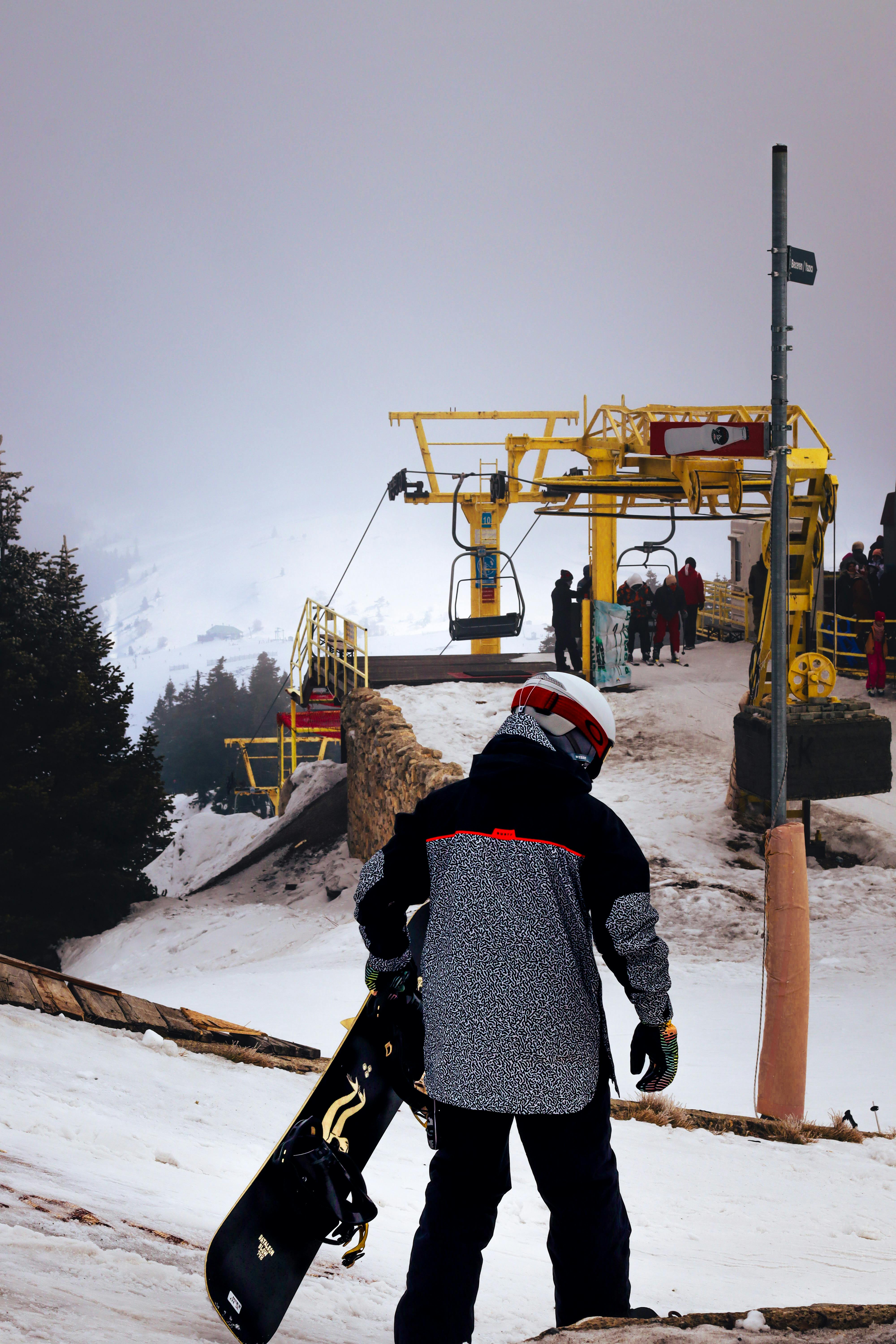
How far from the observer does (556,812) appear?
226 cm

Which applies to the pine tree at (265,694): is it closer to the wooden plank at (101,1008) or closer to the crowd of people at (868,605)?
the crowd of people at (868,605)

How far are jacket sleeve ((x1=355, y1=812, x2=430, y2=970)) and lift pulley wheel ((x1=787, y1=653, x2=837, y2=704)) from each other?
886 cm

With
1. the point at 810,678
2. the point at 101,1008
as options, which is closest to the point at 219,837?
the point at 810,678

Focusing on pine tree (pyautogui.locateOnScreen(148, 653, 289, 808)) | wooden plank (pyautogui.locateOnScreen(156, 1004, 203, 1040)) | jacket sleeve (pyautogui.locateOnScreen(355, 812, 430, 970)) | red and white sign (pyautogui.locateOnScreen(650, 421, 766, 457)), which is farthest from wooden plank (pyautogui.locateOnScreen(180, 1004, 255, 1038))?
pine tree (pyautogui.locateOnScreen(148, 653, 289, 808))

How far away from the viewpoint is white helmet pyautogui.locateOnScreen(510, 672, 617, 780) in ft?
7.94

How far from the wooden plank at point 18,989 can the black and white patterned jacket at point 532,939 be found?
10.4ft

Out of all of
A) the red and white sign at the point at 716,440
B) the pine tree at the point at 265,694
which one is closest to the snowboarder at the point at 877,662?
the red and white sign at the point at 716,440

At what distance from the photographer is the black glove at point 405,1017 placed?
2.58 metres

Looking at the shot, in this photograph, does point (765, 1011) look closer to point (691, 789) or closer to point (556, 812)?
point (556, 812)

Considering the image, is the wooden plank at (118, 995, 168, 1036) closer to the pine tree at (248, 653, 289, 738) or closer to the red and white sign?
the red and white sign

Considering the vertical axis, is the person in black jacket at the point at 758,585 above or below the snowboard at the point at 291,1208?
above

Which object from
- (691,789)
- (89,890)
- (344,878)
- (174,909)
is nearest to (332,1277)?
(691,789)

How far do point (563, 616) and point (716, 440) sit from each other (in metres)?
9.62

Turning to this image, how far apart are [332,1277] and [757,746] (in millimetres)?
8608
